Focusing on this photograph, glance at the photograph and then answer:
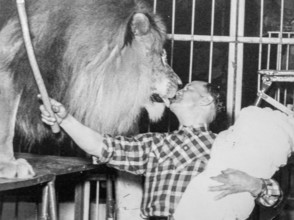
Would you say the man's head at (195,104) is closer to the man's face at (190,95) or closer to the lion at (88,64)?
the man's face at (190,95)

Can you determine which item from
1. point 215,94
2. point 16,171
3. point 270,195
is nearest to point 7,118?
point 16,171

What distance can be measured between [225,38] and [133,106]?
1.24m

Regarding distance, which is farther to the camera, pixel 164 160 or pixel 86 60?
pixel 86 60

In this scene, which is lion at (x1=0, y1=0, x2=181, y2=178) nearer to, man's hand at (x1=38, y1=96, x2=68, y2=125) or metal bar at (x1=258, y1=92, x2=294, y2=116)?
man's hand at (x1=38, y1=96, x2=68, y2=125)

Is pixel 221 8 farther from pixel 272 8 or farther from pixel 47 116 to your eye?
pixel 47 116

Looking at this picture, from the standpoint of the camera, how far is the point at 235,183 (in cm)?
211

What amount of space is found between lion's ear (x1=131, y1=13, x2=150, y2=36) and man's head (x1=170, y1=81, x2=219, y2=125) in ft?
1.18

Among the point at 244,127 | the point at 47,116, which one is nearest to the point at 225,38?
the point at 244,127

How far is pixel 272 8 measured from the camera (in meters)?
4.69

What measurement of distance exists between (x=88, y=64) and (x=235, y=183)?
90cm

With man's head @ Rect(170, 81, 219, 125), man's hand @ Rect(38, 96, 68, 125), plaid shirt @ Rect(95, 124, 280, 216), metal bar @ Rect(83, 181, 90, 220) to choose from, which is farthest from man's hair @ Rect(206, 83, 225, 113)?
metal bar @ Rect(83, 181, 90, 220)

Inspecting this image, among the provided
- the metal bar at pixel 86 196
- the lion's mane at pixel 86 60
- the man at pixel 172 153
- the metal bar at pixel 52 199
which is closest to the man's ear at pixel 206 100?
the man at pixel 172 153

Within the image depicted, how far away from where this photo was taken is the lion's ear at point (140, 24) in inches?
99.0

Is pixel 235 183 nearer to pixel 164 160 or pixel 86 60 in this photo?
pixel 164 160
